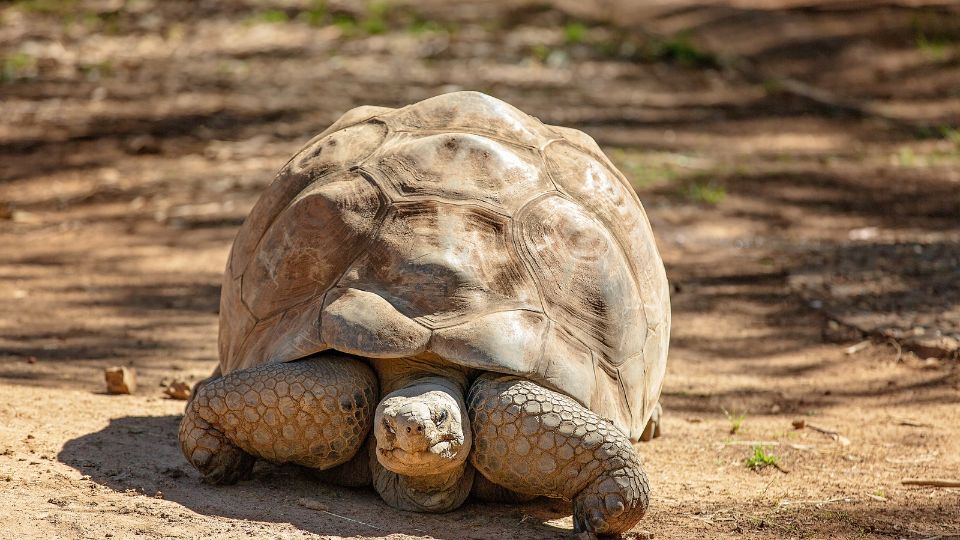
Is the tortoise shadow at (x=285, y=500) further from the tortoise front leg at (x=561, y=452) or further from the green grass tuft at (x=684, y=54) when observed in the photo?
the green grass tuft at (x=684, y=54)

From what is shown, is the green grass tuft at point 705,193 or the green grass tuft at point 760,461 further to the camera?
the green grass tuft at point 705,193

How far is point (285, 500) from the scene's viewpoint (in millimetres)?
3170

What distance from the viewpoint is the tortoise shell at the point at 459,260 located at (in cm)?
311

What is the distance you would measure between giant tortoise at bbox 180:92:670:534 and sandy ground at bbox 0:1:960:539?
0.60 ft

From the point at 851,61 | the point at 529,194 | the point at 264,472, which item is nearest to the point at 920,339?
the point at 529,194

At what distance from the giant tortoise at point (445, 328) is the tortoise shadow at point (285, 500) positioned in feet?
0.21

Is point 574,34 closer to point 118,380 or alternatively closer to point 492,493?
point 118,380

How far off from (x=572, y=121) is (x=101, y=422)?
632cm

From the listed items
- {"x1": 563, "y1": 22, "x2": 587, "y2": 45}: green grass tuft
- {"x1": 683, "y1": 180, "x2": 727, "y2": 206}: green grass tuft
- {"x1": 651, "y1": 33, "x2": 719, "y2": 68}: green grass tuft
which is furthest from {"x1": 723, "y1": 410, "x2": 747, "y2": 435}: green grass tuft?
{"x1": 563, "y1": 22, "x2": 587, "y2": 45}: green grass tuft

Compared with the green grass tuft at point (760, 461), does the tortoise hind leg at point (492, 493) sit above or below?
above

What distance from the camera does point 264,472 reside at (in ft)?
11.2

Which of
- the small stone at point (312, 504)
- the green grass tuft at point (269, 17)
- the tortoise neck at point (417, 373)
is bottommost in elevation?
the small stone at point (312, 504)

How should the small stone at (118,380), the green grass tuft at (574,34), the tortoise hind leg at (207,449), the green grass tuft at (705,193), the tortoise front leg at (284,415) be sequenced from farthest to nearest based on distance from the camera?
the green grass tuft at (574,34), the green grass tuft at (705,193), the small stone at (118,380), the tortoise hind leg at (207,449), the tortoise front leg at (284,415)

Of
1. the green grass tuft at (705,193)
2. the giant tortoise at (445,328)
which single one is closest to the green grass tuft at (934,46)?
the green grass tuft at (705,193)
